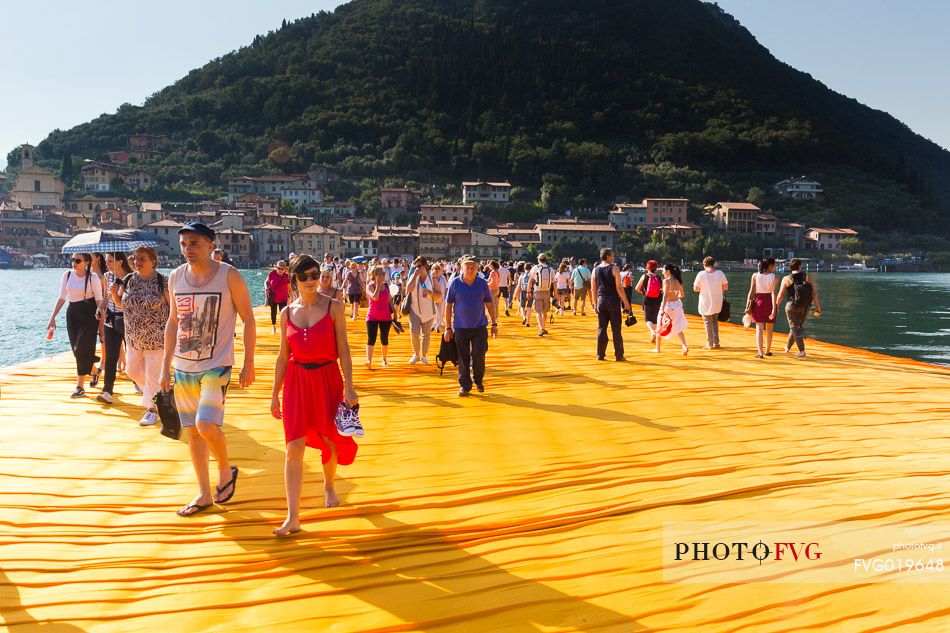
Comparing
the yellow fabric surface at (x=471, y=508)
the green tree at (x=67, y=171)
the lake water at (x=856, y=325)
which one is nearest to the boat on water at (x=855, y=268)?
the lake water at (x=856, y=325)

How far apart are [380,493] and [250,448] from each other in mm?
1661

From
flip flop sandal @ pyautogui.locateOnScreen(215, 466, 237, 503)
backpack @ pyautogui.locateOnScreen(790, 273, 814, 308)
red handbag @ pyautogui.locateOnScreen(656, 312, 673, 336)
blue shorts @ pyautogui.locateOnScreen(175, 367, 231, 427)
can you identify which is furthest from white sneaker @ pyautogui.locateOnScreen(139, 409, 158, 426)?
backpack @ pyautogui.locateOnScreen(790, 273, 814, 308)

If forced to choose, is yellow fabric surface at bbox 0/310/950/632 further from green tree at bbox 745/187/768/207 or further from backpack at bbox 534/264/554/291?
green tree at bbox 745/187/768/207

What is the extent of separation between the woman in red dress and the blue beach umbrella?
11.0ft

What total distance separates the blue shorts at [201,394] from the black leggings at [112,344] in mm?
3410

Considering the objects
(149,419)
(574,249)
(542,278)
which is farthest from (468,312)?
(574,249)

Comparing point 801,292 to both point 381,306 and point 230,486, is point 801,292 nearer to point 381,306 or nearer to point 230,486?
point 381,306

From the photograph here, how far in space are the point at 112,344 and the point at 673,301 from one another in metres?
7.70

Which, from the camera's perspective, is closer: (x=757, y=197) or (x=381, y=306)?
(x=381, y=306)

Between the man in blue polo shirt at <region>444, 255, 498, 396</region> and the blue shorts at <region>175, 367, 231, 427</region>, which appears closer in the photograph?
the blue shorts at <region>175, 367, 231, 427</region>

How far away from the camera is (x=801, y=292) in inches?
401

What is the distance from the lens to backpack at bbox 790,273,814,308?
33.4ft

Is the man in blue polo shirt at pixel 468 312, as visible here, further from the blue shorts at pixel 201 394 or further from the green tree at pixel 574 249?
the green tree at pixel 574 249

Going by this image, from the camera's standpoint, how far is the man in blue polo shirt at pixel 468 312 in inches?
292
